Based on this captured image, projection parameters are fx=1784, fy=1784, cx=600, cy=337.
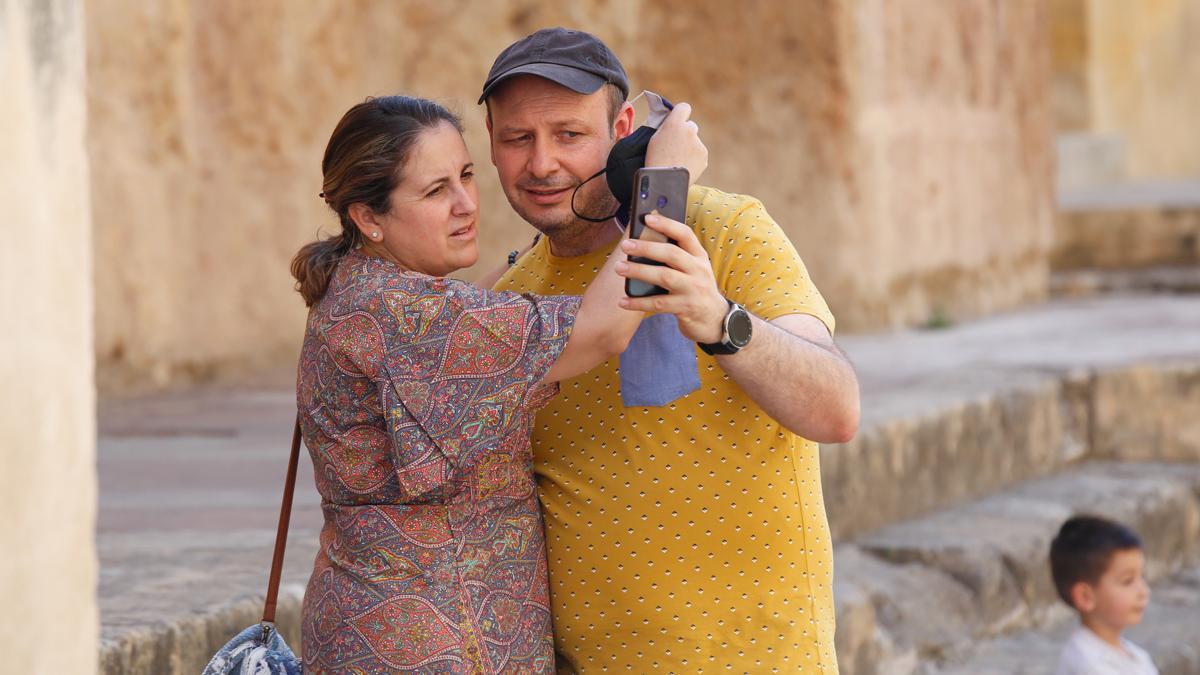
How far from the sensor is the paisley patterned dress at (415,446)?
2188mm

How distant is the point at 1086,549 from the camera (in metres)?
4.43

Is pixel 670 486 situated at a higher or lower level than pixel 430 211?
lower

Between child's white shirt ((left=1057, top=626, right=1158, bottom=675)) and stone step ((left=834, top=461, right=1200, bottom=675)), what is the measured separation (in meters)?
0.43

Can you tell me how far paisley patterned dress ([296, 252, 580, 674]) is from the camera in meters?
2.19

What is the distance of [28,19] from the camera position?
1.65m

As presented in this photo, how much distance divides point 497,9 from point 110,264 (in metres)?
1.93

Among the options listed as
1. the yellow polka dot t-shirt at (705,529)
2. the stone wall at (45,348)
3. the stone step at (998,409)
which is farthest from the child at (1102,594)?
the stone wall at (45,348)

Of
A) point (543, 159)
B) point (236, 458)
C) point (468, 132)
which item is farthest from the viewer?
point (468, 132)

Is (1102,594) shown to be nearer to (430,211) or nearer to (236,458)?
(236,458)

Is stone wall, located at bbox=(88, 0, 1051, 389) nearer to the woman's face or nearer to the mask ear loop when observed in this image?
the mask ear loop

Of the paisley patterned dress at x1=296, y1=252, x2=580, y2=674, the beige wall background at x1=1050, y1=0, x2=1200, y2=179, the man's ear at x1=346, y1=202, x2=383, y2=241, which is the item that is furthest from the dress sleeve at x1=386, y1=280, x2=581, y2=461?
the beige wall background at x1=1050, y1=0, x2=1200, y2=179

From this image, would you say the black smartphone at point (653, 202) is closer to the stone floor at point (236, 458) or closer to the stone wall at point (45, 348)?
the stone wall at point (45, 348)

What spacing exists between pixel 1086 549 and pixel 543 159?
2505 millimetres

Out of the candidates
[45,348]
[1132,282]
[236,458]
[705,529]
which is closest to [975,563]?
[236,458]
